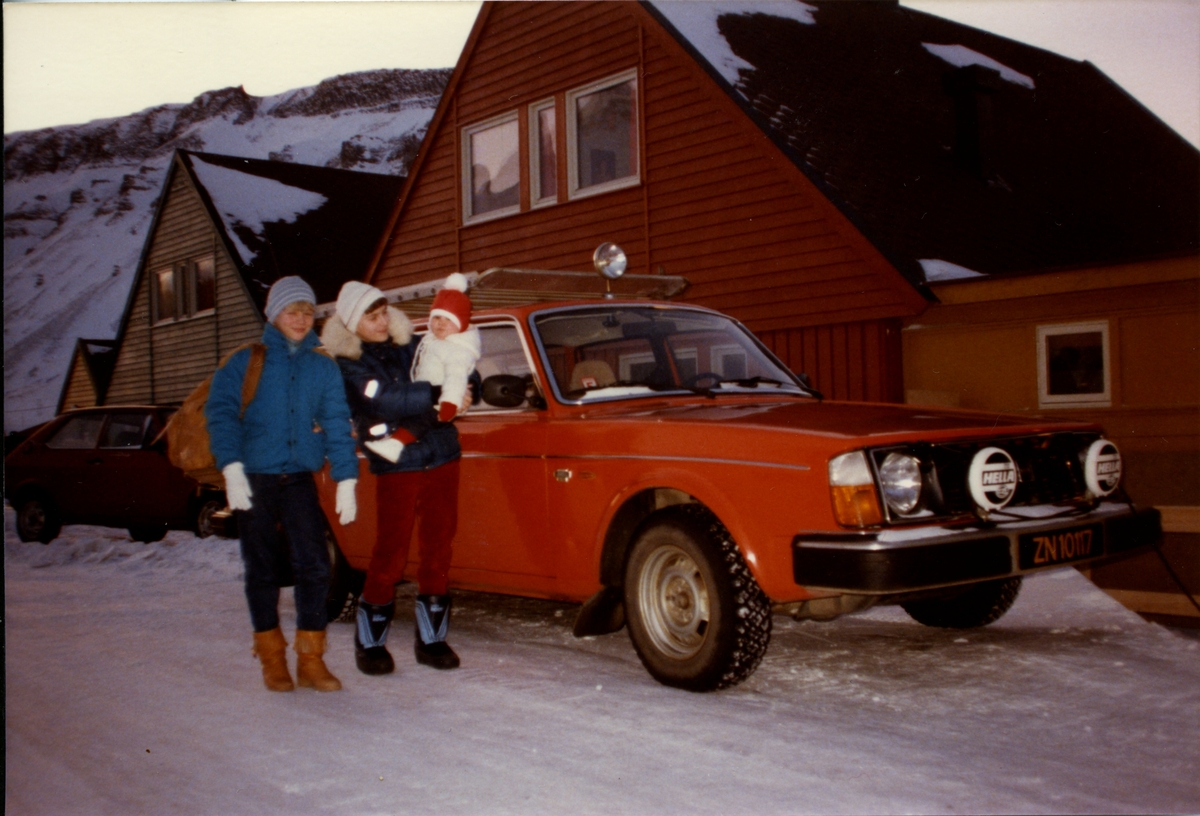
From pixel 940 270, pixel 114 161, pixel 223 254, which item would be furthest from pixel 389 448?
pixel 223 254

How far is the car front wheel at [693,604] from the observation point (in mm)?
4262

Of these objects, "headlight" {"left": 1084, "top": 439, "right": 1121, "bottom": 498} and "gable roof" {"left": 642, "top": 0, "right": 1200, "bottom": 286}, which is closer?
"headlight" {"left": 1084, "top": 439, "right": 1121, "bottom": 498}

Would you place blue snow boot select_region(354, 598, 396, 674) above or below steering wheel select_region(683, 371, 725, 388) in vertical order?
below

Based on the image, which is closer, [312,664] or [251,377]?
[251,377]

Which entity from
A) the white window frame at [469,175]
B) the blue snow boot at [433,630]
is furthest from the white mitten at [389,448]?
the white window frame at [469,175]

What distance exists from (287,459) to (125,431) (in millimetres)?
7878

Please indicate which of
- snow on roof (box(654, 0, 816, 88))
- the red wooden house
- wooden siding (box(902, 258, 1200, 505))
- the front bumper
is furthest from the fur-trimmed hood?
snow on roof (box(654, 0, 816, 88))

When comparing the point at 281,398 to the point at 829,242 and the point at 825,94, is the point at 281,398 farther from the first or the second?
the point at 825,94

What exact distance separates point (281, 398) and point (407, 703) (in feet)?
4.61

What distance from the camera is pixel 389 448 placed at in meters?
4.86

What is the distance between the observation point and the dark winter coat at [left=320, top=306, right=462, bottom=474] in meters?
4.86

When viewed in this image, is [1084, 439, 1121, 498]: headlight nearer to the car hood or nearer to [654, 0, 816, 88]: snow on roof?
the car hood

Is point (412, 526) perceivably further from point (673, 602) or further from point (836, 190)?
→ point (836, 190)

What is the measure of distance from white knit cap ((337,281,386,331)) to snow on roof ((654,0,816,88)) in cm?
724
